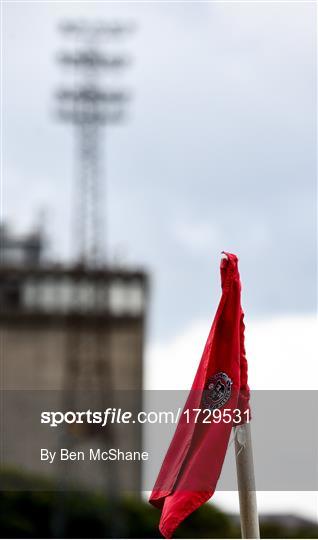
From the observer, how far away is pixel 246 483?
177 centimetres

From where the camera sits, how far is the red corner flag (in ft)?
5.81

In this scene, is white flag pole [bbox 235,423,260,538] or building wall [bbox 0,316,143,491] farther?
building wall [bbox 0,316,143,491]

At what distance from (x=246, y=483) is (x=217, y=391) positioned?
0.52ft

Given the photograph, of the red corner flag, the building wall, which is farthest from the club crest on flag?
the building wall

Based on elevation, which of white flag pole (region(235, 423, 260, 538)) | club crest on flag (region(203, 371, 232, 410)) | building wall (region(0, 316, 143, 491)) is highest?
building wall (region(0, 316, 143, 491))

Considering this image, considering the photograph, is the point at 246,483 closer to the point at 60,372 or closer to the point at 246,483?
the point at 246,483

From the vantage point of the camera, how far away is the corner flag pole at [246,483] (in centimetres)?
177

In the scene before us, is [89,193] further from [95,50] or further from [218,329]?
[218,329]

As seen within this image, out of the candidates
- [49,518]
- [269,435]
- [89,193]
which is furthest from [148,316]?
[269,435]

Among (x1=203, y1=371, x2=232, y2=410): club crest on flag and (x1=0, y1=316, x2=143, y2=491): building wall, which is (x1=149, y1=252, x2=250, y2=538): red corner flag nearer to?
(x1=203, y1=371, x2=232, y2=410): club crest on flag

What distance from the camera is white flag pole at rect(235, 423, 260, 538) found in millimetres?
1767

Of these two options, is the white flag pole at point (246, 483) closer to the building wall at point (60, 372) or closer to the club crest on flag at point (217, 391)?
the club crest on flag at point (217, 391)

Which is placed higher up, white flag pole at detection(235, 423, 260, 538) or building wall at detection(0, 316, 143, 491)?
building wall at detection(0, 316, 143, 491)

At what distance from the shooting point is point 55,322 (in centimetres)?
1762
